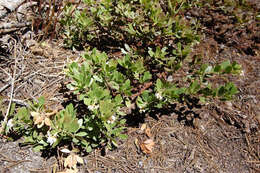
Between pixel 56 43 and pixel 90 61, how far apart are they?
2.14 ft

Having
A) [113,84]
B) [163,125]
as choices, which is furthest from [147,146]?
[113,84]

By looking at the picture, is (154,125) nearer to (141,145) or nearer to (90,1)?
(141,145)

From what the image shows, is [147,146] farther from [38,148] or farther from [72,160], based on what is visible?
[38,148]

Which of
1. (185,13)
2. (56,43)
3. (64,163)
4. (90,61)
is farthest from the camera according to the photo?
(185,13)

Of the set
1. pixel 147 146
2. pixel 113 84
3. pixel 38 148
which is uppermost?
pixel 113 84

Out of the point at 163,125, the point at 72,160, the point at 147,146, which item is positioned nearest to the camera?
the point at 72,160

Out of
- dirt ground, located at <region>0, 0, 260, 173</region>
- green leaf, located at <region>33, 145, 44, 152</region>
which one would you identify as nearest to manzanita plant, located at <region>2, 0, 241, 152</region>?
green leaf, located at <region>33, 145, 44, 152</region>

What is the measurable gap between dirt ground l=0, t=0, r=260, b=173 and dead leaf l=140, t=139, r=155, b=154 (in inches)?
1.2

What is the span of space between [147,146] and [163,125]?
0.23 meters

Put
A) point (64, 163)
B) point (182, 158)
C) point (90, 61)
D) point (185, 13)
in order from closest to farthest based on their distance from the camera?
point (64, 163), point (182, 158), point (90, 61), point (185, 13)

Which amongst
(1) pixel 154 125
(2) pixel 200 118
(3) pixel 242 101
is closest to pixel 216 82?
(3) pixel 242 101

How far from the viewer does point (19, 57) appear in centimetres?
197

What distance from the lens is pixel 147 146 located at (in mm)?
1662

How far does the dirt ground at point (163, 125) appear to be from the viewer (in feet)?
5.10
